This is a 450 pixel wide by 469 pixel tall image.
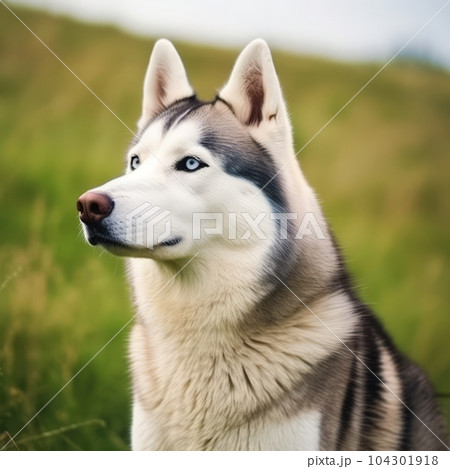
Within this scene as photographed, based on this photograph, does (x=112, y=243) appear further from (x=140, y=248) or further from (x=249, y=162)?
(x=249, y=162)

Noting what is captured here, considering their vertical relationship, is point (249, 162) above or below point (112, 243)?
above

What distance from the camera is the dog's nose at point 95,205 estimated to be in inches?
111

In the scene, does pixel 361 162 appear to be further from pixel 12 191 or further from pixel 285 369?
pixel 12 191

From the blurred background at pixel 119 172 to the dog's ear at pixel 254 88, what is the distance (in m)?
0.64

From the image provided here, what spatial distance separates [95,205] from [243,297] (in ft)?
2.77

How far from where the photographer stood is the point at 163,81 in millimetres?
3549

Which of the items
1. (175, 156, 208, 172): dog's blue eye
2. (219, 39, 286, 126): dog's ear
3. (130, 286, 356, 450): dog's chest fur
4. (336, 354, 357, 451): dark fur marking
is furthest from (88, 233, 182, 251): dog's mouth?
(336, 354, 357, 451): dark fur marking

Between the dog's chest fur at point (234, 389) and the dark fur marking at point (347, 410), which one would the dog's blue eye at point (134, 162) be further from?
the dark fur marking at point (347, 410)

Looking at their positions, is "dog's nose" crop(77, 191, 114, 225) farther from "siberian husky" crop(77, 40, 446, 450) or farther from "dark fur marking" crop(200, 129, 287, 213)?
"dark fur marking" crop(200, 129, 287, 213)

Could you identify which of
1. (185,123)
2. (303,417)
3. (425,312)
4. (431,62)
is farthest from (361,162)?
(303,417)

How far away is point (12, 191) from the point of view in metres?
4.04
